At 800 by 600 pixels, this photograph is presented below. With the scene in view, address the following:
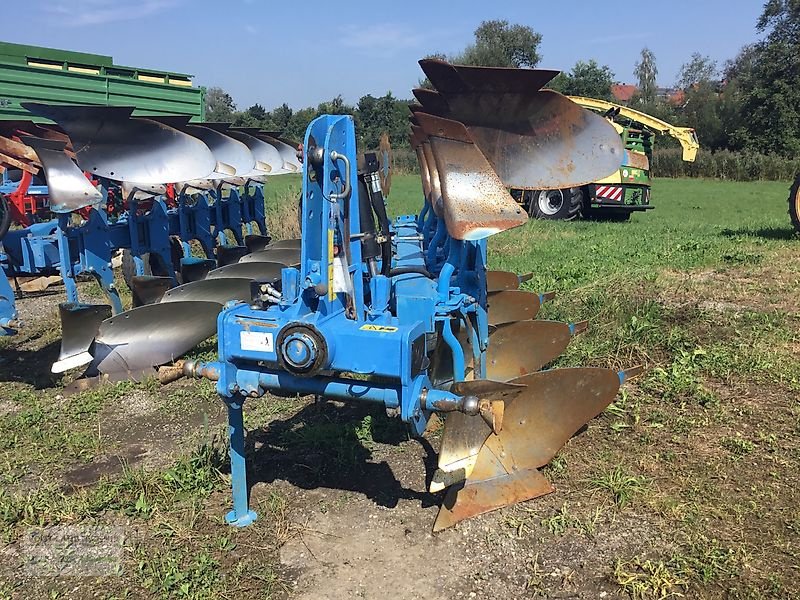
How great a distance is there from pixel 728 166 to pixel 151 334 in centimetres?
2941

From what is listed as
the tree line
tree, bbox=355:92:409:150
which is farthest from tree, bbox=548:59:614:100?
tree, bbox=355:92:409:150

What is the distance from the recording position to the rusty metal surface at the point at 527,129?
Result: 2.96 meters

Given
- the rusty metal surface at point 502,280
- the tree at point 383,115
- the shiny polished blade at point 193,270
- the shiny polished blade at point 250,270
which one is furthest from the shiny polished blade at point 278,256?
the tree at point 383,115

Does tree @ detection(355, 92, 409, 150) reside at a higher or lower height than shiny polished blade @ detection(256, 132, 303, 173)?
higher

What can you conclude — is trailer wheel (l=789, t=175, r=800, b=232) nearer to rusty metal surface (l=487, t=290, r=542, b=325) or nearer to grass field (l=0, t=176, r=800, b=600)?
grass field (l=0, t=176, r=800, b=600)

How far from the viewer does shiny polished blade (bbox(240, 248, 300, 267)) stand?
6598 millimetres

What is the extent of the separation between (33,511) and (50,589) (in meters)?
0.63

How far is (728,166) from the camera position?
1132 inches

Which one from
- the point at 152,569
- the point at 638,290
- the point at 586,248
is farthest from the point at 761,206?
the point at 152,569

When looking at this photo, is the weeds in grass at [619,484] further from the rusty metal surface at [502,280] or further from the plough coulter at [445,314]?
the rusty metal surface at [502,280]

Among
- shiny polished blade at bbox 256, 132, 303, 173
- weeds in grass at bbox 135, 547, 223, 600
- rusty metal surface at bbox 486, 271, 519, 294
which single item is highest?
shiny polished blade at bbox 256, 132, 303, 173

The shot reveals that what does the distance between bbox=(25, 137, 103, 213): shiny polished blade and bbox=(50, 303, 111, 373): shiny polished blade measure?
2.40 ft

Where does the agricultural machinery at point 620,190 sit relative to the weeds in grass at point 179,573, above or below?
above

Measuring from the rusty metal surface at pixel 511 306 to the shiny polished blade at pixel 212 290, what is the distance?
2059 mm
